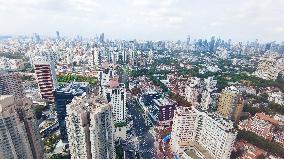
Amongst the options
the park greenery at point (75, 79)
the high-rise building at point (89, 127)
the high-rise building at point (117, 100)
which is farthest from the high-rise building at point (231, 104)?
the park greenery at point (75, 79)

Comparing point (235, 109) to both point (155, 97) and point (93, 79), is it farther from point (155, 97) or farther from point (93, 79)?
point (93, 79)

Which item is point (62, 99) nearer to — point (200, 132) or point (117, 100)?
point (117, 100)

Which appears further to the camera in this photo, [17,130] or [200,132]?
[200,132]

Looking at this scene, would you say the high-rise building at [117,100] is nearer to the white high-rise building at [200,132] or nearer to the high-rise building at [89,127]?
the white high-rise building at [200,132]

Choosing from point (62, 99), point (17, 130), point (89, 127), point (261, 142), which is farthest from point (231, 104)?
point (17, 130)

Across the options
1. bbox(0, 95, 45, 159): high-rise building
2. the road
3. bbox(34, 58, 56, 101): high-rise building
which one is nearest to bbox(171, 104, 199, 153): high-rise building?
the road

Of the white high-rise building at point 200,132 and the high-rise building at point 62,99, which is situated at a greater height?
the high-rise building at point 62,99

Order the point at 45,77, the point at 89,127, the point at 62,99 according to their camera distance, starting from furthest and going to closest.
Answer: the point at 45,77
the point at 62,99
the point at 89,127
